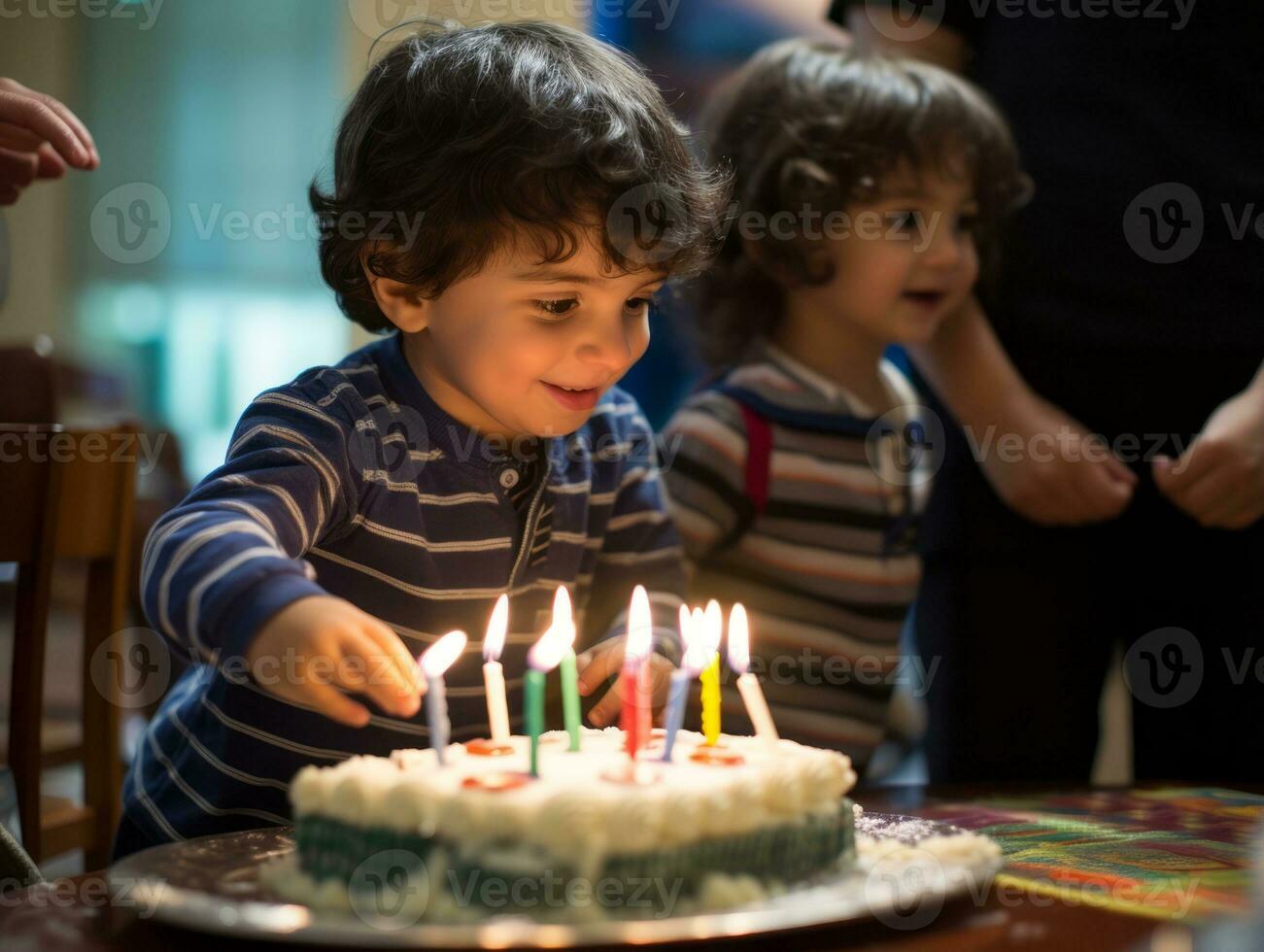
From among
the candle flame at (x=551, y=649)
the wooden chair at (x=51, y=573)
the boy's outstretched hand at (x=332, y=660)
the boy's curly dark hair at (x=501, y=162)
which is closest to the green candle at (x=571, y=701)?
the candle flame at (x=551, y=649)

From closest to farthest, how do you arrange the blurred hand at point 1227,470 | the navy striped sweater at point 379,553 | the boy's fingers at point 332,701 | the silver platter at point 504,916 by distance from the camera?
the silver platter at point 504,916 < the boy's fingers at point 332,701 < the navy striped sweater at point 379,553 < the blurred hand at point 1227,470

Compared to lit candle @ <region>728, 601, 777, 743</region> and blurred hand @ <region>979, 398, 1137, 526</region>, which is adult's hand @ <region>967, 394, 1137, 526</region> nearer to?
blurred hand @ <region>979, 398, 1137, 526</region>

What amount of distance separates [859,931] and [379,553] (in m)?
0.60

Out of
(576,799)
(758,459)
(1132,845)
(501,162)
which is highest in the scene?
(501,162)

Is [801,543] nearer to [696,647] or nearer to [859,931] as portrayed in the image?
[696,647]

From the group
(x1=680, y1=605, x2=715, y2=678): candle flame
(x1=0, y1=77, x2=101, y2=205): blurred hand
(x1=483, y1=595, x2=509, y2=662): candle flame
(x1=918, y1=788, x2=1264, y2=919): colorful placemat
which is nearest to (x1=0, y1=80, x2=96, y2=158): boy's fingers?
(x1=0, y1=77, x2=101, y2=205): blurred hand

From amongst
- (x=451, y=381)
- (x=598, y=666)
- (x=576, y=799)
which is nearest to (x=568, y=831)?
(x=576, y=799)

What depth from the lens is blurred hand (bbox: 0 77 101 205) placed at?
1.18 m

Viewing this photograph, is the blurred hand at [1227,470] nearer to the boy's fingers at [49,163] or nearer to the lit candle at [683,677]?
the lit candle at [683,677]

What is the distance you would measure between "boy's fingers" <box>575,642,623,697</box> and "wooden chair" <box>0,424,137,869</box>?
20.6 inches

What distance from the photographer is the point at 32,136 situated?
1.21m

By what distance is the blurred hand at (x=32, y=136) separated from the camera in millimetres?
1183

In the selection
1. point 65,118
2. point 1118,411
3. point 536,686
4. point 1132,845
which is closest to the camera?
point 536,686

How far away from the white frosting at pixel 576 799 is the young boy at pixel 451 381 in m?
0.28
